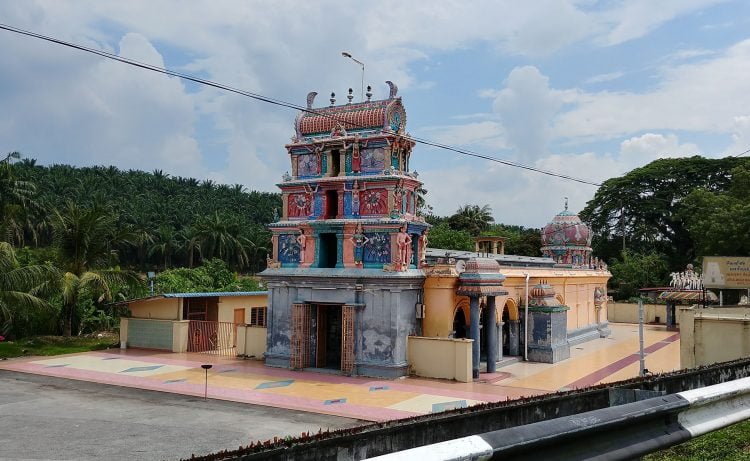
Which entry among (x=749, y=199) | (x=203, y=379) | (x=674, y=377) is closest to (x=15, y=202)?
(x=203, y=379)

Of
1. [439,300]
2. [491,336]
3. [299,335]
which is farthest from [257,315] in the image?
[491,336]

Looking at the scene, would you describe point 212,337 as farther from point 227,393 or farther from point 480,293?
point 480,293

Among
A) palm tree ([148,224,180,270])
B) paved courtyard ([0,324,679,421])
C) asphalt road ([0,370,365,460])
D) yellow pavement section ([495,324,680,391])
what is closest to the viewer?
asphalt road ([0,370,365,460])

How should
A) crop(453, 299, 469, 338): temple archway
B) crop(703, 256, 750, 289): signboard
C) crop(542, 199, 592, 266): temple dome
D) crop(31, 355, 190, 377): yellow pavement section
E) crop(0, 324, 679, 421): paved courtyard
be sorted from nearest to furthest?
crop(0, 324, 679, 421): paved courtyard, crop(703, 256, 750, 289): signboard, crop(31, 355, 190, 377): yellow pavement section, crop(453, 299, 469, 338): temple archway, crop(542, 199, 592, 266): temple dome

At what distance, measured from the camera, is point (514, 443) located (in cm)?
260

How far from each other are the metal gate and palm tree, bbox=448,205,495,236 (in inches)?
1520

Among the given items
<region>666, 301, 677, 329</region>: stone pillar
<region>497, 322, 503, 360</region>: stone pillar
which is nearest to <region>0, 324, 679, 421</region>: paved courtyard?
<region>497, 322, 503, 360</region>: stone pillar

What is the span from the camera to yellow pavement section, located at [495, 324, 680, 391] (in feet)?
64.2

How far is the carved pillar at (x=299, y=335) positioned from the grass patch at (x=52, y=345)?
32.9ft

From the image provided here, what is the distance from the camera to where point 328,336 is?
72.6 feet

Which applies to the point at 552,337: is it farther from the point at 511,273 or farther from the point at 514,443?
the point at 514,443

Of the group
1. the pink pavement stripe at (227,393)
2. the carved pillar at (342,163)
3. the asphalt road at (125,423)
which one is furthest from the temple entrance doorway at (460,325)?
the asphalt road at (125,423)

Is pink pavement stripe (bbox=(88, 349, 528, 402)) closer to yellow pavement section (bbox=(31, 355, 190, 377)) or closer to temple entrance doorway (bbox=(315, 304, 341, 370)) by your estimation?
yellow pavement section (bbox=(31, 355, 190, 377))

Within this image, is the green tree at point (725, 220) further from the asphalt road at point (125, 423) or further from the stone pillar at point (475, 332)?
the asphalt road at point (125, 423)
